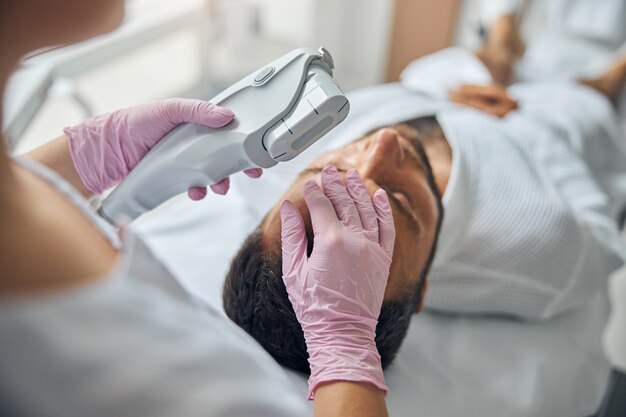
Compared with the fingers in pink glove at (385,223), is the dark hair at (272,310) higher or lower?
lower

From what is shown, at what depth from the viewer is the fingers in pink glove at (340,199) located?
863 mm

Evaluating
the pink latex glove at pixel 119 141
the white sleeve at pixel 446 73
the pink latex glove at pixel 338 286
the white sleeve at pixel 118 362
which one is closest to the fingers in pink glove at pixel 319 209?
the pink latex glove at pixel 338 286

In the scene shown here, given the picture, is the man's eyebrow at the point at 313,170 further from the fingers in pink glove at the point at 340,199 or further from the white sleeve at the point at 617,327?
the white sleeve at the point at 617,327

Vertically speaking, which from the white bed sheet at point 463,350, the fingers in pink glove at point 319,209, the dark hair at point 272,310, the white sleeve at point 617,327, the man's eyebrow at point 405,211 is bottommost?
the white sleeve at point 617,327

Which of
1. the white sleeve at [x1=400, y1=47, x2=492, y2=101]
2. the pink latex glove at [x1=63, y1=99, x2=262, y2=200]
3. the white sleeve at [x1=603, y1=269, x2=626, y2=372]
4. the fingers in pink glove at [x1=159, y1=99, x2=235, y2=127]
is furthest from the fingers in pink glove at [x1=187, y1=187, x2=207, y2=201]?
the white sleeve at [x1=603, y1=269, x2=626, y2=372]

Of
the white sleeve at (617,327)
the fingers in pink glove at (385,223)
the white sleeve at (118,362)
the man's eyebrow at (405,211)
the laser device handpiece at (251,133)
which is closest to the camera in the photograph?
the white sleeve at (118,362)

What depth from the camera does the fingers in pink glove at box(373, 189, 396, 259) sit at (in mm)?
879

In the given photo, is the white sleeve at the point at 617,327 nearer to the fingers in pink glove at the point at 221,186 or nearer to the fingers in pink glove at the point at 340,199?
the fingers in pink glove at the point at 340,199

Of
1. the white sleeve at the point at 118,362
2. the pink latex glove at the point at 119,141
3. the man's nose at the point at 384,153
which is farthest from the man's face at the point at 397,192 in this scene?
the white sleeve at the point at 118,362

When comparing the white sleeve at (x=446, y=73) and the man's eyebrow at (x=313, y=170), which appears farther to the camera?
the white sleeve at (x=446, y=73)

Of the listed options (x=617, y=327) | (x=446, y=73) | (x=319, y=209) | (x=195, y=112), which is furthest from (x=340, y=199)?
(x=617, y=327)

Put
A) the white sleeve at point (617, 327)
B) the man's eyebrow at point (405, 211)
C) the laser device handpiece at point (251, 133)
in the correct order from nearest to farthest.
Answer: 1. the laser device handpiece at point (251, 133)
2. the man's eyebrow at point (405, 211)
3. the white sleeve at point (617, 327)

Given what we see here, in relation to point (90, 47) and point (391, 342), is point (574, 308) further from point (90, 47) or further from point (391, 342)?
point (90, 47)

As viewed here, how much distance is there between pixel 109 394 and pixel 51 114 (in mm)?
1150
